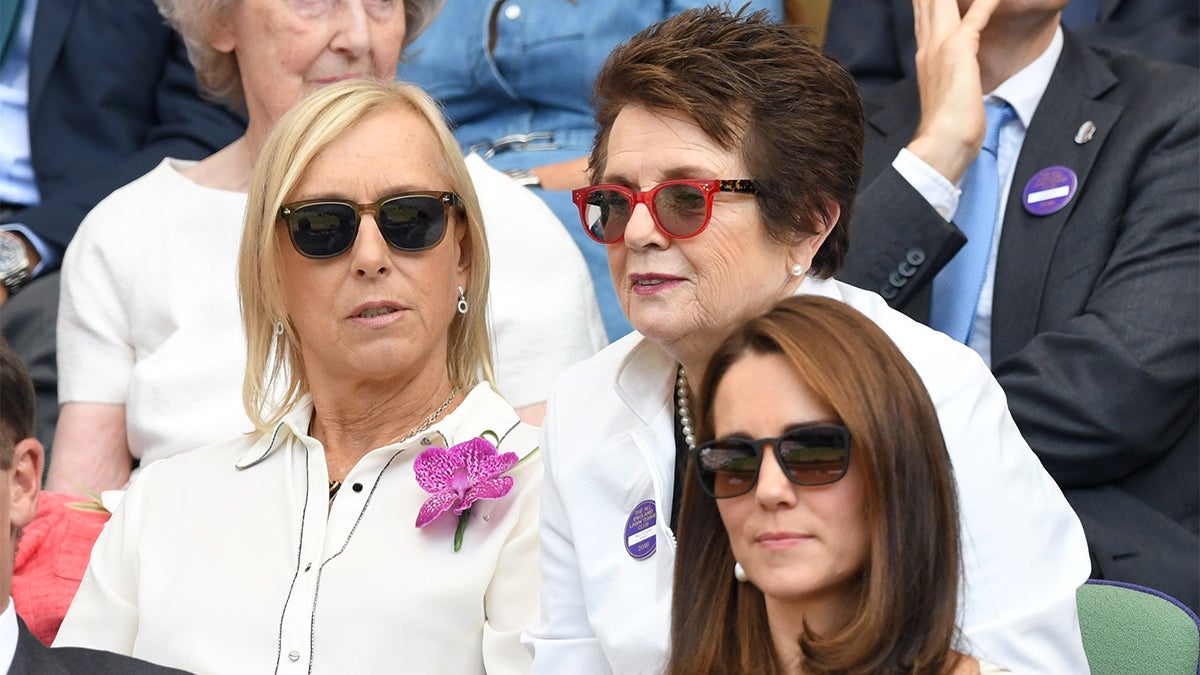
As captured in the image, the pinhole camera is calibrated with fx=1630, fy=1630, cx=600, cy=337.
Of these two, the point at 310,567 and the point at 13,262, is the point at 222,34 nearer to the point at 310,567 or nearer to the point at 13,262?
the point at 13,262

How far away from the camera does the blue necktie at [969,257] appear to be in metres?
3.52

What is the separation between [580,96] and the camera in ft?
13.7

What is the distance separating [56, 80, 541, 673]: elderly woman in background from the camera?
2.65 meters

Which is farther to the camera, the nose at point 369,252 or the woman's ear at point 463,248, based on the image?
the woman's ear at point 463,248

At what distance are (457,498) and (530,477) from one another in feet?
0.70

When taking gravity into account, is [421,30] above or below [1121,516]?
above

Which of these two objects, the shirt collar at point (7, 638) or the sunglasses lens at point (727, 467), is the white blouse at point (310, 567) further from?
the sunglasses lens at point (727, 467)

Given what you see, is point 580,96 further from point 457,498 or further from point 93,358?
point 457,498

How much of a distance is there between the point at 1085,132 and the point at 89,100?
8.80 ft

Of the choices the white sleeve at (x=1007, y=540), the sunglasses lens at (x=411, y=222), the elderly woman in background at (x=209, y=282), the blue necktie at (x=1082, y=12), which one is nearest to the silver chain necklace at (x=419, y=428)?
the sunglasses lens at (x=411, y=222)

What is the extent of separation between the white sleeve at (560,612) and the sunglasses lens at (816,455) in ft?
2.40

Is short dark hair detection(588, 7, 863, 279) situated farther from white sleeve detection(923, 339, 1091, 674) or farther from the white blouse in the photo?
the white blouse

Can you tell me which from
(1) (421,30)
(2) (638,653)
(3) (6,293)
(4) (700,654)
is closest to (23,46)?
(3) (6,293)

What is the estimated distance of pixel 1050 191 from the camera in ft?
11.3
